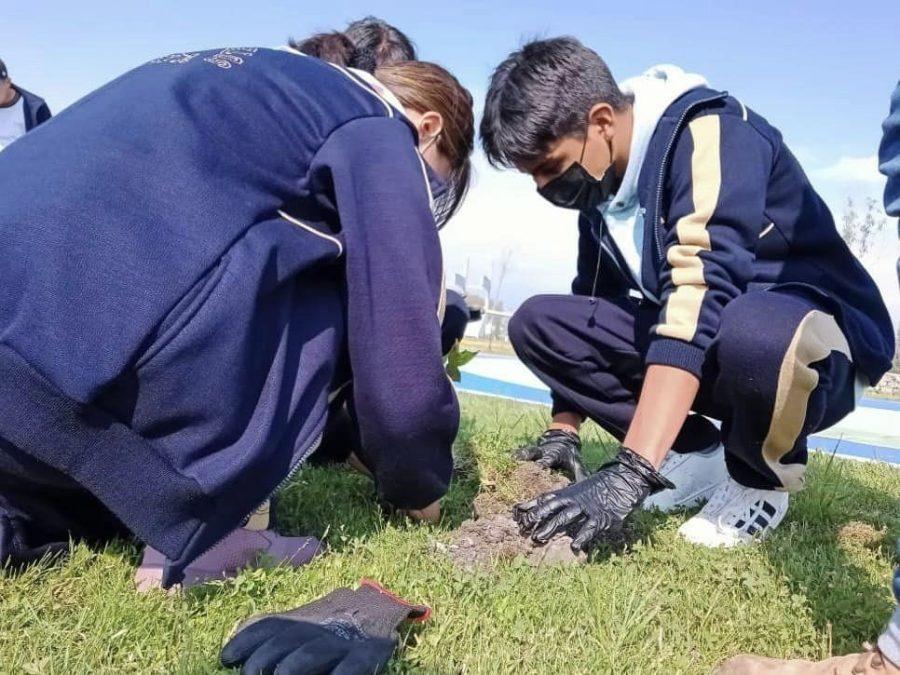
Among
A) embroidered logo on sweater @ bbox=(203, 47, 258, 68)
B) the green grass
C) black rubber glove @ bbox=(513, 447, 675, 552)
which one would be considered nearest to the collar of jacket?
black rubber glove @ bbox=(513, 447, 675, 552)

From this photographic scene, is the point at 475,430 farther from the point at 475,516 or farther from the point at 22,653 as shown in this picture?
the point at 22,653

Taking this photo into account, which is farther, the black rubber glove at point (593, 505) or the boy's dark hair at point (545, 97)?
the boy's dark hair at point (545, 97)

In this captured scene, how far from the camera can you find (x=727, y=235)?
2.21 m

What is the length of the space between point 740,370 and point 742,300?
7.6 inches

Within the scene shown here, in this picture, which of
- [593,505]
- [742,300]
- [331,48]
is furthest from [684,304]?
[331,48]

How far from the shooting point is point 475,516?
2.43 metres

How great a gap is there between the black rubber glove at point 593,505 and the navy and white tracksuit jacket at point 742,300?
0.31m

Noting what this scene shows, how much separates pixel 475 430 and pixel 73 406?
7.32ft

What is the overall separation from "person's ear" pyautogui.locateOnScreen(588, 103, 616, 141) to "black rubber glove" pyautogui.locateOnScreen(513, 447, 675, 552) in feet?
3.46

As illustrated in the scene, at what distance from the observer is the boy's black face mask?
103 inches

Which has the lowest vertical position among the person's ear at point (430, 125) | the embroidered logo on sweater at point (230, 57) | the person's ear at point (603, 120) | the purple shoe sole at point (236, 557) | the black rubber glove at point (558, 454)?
the black rubber glove at point (558, 454)

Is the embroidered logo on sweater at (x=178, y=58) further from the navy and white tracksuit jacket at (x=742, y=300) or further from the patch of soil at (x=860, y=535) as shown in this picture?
the patch of soil at (x=860, y=535)

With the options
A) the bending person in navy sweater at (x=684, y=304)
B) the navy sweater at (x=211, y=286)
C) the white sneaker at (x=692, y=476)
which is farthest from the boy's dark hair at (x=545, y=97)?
the white sneaker at (x=692, y=476)

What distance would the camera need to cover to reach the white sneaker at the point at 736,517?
7.62 feet
